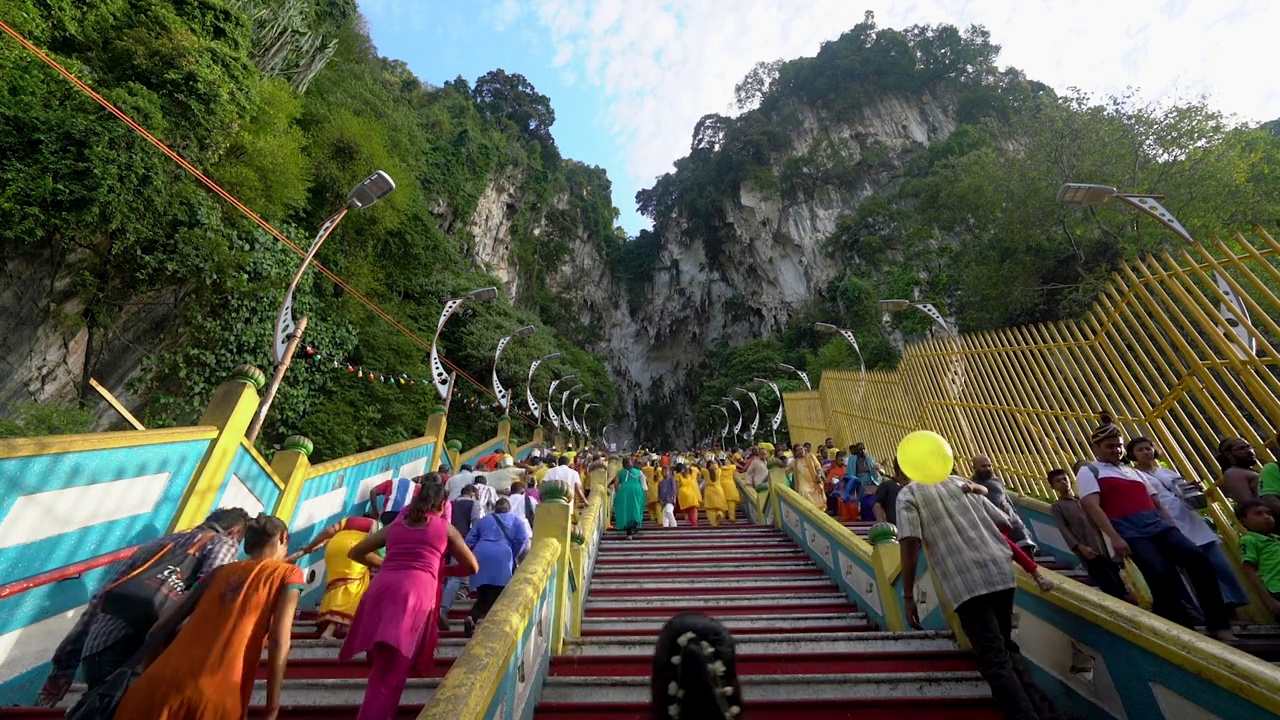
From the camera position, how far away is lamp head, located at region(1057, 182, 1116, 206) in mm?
5996

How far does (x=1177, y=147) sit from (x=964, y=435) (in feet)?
46.8

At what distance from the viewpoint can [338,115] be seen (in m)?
17.0

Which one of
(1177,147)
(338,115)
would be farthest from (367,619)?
(1177,147)

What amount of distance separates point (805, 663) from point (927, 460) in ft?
4.56

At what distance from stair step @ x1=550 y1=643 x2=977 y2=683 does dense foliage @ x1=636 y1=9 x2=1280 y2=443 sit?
563 inches

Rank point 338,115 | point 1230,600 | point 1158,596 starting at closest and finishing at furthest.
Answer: point 1158,596 → point 1230,600 → point 338,115

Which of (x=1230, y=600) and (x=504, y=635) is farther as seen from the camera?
(x=1230, y=600)

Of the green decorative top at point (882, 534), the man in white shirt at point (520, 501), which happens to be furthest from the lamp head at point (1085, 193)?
the man in white shirt at point (520, 501)

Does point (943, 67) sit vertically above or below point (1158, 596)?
above

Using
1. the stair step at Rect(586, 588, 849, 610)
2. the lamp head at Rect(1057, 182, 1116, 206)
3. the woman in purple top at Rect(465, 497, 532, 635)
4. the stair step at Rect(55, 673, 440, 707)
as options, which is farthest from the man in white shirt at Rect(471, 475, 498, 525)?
the lamp head at Rect(1057, 182, 1116, 206)

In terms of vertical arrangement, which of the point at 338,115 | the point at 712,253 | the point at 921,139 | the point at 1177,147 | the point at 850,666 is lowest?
the point at 850,666

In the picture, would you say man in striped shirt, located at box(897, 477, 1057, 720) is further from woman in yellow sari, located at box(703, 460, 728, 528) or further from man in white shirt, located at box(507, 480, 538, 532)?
Result: woman in yellow sari, located at box(703, 460, 728, 528)

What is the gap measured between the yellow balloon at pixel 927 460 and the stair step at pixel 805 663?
1.08 metres

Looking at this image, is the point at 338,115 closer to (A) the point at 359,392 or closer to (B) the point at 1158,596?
(A) the point at 359,392
